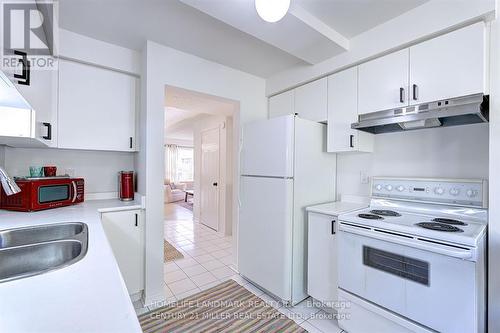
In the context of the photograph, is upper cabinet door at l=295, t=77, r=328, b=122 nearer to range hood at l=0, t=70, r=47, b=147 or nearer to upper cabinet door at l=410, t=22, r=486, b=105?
upper cabinet door at l=410, t=22, r=486, b=105

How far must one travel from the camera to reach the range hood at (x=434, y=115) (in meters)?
1.41

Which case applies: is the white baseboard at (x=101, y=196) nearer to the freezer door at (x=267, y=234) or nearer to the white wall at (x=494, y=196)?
the freezer door at (x=267, y=234)

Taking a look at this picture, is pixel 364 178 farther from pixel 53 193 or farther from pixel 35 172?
pixel 35 172

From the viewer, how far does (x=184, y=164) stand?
31.6 feet

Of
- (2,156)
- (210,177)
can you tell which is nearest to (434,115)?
(2,156)

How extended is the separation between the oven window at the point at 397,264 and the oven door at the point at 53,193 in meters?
2.45

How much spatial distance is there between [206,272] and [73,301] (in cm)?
233

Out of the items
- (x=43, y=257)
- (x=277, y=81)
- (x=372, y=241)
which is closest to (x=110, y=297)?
(x=43, y=257)

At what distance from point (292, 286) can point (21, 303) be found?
6.31ft

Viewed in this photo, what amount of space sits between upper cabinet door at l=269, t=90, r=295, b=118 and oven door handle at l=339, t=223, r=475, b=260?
1490 mm

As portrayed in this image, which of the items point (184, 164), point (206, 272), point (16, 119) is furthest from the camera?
point (184, 164)

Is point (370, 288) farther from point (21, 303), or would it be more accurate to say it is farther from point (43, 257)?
point (43, 257)

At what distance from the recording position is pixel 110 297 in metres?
0.66

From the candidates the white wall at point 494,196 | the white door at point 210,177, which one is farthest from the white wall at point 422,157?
the white door at point 210,177
